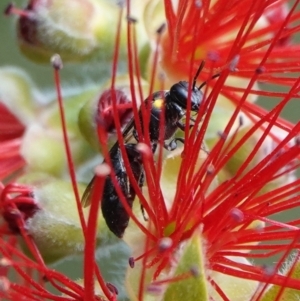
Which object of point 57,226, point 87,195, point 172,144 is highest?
point 172,144

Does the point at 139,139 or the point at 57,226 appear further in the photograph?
the point at 57,226

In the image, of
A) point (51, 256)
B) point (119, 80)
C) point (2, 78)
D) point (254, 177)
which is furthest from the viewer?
point (2, 78)

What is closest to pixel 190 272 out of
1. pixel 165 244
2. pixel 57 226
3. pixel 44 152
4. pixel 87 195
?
pixel 165 244

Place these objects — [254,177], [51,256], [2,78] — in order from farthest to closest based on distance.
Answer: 1. [2,78]
2. [51,256]
3. [254,177]


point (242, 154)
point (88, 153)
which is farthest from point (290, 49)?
point (88, 153)

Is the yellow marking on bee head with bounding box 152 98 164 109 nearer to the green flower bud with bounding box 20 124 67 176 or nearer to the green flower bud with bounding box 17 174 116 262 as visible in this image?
the green flower bud with bounding box 17 174 116 262

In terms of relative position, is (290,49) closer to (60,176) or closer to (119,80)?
(119,80)

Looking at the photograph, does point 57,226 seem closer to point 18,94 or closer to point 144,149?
point 144,149

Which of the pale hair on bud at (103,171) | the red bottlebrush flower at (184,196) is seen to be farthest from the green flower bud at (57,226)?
the pale hair on bud at (103,171)

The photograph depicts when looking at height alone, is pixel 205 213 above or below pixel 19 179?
above
